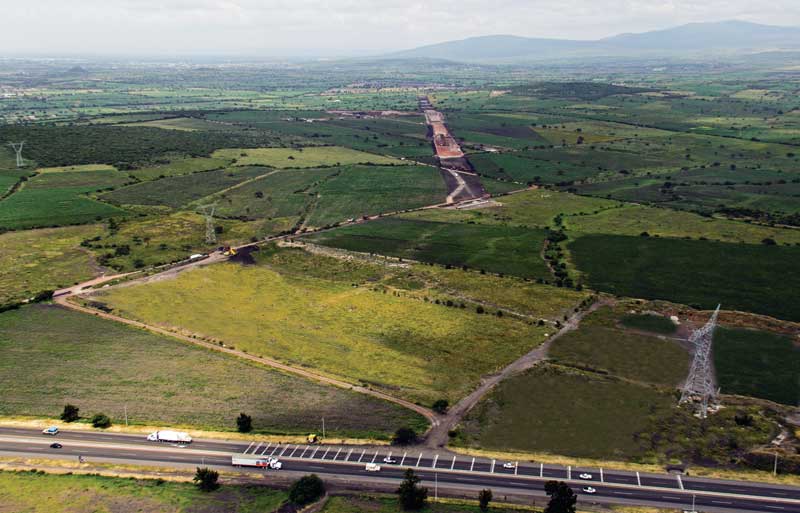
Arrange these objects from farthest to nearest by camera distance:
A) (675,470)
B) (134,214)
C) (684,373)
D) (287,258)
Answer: (134,214)
(287,258)
(684,373)
(675,470)

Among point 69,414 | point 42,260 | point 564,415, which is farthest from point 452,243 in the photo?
point 42,260

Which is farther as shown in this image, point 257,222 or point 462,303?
point 257,222

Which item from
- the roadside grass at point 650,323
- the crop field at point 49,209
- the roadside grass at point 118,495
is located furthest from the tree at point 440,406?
the crop field at point 49,209

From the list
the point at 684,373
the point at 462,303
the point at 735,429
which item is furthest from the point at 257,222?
the point at 735,429

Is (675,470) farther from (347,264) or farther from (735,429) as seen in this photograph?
(347,264)

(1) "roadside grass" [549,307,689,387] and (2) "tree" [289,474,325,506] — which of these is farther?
(1) "roadside grass" [549,307,689,387]

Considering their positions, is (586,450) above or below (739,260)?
below

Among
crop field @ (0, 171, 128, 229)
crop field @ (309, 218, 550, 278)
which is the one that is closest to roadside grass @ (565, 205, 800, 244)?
crop field @ (309, 218, 550, 278)

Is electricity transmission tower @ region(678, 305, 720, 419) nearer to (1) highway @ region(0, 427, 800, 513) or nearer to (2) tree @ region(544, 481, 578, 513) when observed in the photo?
(1) highway @ region(0, 427, 800, 513)
